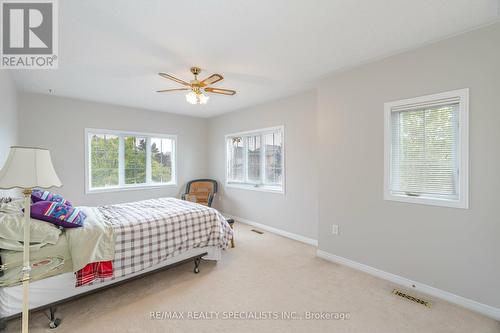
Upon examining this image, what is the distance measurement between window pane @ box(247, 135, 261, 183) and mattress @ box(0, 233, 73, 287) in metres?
3.44

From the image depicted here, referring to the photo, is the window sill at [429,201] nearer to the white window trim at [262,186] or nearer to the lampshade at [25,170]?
the white window trim at [262,186]

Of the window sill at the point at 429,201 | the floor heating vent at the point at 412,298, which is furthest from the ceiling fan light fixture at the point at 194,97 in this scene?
the floor heating vent at the point at 412,298

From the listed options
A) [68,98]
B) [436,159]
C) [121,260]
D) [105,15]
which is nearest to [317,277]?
[436,159]

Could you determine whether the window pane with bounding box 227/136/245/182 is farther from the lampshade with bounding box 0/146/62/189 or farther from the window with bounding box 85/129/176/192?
the lampshade with bounding box 0/146/62/189

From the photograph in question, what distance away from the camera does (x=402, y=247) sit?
248cm

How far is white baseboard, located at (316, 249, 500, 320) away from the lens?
1986 millimetres

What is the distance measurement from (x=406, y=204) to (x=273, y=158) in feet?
8.00

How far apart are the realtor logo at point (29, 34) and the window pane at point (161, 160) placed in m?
2.62

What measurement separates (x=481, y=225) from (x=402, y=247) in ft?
2.35

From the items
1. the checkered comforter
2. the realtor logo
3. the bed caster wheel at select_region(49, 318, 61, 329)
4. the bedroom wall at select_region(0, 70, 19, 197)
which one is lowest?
the bed caster wheel at select_region(49, 318, 61, 329)

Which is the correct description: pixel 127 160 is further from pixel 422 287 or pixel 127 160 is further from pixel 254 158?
pixel 422 287

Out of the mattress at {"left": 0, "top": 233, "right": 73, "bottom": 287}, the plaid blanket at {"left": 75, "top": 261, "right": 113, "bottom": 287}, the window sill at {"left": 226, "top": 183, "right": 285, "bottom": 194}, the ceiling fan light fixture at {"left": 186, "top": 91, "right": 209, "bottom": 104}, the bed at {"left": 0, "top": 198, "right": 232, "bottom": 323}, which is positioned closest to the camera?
the mattress at {"left": 0, "top": 233, "right": 73, "bottom": 287}

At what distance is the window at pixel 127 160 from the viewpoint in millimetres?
4410

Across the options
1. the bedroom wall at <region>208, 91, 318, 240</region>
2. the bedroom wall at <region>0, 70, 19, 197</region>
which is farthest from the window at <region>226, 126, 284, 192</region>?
the bedroom wall at <region>0, 70, 19, 197</region>
